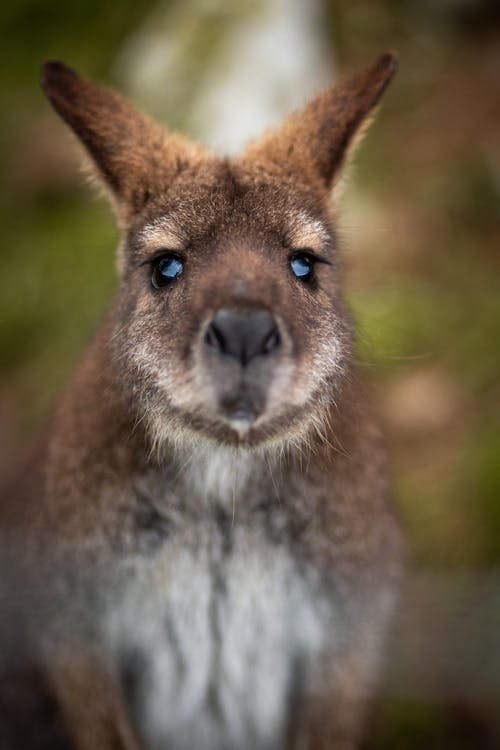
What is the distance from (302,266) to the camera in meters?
2.79

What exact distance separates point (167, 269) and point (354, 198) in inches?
163

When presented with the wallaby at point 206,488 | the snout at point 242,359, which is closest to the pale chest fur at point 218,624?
the wallaby at point 206,488

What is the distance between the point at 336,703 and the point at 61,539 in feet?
3.69

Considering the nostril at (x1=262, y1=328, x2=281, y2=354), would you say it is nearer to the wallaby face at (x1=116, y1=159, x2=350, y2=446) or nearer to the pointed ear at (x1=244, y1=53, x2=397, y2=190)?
the wallaby face at (x1=116, y1=159, x2=350, y2=446)

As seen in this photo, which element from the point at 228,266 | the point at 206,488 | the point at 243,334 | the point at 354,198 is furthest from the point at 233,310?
the point at 354,198

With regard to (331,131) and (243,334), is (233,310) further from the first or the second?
(331,131)

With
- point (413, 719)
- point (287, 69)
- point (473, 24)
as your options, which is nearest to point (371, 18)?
point (473, 24)

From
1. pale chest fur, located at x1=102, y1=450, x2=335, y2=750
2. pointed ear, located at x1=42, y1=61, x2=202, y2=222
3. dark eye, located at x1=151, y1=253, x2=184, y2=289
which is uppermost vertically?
pointed ear, located at x1=42, y1=61, x2=202, y2=222

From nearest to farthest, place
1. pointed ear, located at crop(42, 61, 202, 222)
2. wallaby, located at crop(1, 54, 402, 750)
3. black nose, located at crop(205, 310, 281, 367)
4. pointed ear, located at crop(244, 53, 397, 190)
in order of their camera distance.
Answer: black nose, located at crop(205, 310, 281, 367) < wallaby, located at crop(1, 54, 402, 750) < pointed ear, located at crop(42, 61, 202, 222) < pointed ear, located at crop(244, 53, 397, 190)

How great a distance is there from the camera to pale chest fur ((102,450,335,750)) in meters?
2.90

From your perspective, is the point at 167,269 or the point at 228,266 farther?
the point at 167,269

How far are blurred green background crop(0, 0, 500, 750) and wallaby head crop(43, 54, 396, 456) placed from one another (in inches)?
75.6

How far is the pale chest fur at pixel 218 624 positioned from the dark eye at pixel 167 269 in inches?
23.3

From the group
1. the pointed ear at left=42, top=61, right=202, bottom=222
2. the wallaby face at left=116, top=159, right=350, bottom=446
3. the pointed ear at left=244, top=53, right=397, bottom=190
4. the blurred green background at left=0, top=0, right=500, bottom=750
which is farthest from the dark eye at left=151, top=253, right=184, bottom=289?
the blurred green background at left=0, top=0, right=500, bottom=750
